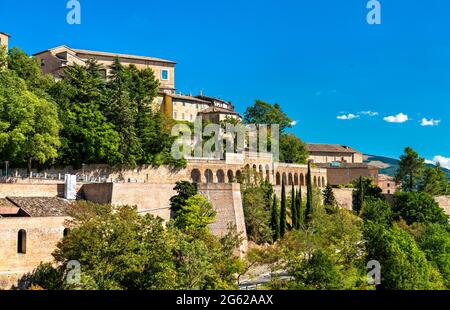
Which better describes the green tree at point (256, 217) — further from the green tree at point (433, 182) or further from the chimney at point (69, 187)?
the green tree at point (433, 182)

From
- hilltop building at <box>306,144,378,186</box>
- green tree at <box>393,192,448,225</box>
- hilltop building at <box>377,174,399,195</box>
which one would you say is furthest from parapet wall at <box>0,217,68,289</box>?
hilltop building at <box>377,174,399,195</box>

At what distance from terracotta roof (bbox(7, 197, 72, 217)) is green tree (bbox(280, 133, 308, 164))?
153 ft

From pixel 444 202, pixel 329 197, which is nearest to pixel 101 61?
pixel 329 197

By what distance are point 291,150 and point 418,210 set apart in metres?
20.8

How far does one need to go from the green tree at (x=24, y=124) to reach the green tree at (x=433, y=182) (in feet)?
200

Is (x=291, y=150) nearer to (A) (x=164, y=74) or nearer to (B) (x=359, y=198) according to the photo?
(B) (x=359, y=198)

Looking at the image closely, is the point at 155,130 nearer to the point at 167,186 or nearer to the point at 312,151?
the point at 167,186

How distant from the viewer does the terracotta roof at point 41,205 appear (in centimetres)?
3705

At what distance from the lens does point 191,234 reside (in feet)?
128

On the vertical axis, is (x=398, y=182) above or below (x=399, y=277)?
above

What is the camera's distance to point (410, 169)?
87.9 meters

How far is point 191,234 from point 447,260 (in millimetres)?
23235

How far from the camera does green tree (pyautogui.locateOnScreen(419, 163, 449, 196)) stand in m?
86.9
